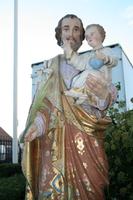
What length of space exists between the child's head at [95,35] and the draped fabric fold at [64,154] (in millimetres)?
483

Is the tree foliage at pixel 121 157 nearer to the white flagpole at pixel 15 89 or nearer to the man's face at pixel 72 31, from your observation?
the man's face at pixel 72 31

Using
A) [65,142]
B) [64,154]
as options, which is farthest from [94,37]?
[64,154]

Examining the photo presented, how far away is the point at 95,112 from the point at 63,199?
82 cm

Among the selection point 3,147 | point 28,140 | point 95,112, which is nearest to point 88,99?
point 95,112

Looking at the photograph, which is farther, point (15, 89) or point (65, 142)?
point (15, 89)

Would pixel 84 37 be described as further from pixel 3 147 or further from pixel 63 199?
pixel 3 147

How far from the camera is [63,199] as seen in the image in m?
3.48

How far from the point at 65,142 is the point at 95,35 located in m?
1.07

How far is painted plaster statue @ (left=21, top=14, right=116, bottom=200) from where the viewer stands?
138 inches

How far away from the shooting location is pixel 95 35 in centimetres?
386

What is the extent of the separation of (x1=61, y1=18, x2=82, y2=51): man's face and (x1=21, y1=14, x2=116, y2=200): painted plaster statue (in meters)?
0.29

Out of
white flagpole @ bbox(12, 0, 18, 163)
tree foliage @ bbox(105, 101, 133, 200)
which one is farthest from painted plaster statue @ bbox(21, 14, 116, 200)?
white flagpole @ bbox(12, 0, 18, 163)

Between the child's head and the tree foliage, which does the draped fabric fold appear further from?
the tree foliage

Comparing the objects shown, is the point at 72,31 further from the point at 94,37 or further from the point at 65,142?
the point at 65,142
